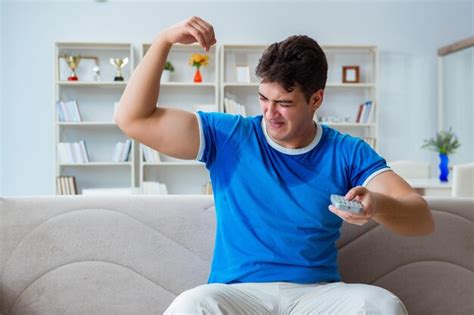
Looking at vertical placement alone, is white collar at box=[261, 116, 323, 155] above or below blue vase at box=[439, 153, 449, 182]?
above

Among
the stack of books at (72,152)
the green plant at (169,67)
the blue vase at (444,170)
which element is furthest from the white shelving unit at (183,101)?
the blue vase at (444,170)

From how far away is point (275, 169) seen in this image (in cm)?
162

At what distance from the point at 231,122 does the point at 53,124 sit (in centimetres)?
448

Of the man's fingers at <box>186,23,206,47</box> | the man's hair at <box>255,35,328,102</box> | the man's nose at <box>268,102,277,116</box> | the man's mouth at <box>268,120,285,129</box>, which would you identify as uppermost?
the man's fingers at <box>186,23,206,47</box>

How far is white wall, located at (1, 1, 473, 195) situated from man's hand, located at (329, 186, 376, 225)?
15.5 feet

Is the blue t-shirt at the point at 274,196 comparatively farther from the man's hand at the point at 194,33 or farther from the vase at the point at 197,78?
the vase at the point at 197,78

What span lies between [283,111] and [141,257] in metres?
0.61

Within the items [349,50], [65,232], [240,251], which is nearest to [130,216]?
[65,232]

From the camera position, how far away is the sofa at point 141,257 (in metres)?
1.74

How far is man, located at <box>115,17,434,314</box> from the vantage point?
1527mm

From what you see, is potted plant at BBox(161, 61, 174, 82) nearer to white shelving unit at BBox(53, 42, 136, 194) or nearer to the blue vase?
white shelving unit at BBox(53, 42, 136, 194)

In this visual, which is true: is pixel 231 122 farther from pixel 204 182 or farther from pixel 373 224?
pixel 204 182

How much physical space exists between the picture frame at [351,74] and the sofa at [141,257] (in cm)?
423

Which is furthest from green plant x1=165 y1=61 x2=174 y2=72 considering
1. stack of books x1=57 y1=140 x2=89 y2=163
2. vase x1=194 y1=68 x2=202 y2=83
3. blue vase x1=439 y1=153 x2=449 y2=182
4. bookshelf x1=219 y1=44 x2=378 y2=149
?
blue vase x1=439 y1=153 x2=449 y2=182
